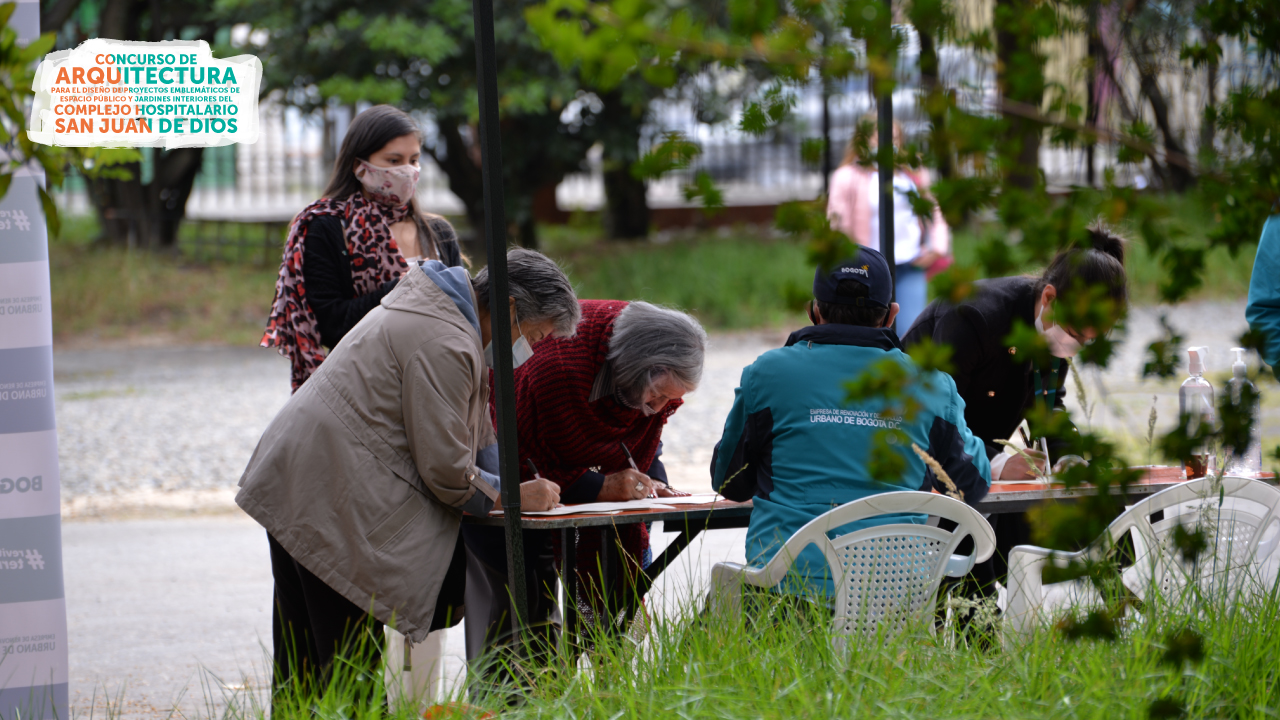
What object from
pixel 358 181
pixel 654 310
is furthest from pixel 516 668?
pixel 358 181

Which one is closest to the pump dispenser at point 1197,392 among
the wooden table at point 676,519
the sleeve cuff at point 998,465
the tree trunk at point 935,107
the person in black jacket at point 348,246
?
the wooden table at point 676,519

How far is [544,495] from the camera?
10.9 ft

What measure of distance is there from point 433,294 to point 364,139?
1.16 meters

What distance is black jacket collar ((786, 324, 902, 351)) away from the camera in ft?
10.2

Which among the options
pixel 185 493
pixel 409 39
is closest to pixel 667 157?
pixel 185 493

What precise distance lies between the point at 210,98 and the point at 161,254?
12.8 m

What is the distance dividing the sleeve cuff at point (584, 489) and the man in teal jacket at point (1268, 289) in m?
2.01

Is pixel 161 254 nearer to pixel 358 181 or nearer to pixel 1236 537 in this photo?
pixel 358 181

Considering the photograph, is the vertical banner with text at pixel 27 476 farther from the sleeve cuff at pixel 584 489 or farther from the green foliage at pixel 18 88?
the green foliage at pixel 18 88

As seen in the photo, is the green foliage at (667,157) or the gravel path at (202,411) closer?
the green foliage at (667,157)

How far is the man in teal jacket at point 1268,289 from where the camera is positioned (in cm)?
376

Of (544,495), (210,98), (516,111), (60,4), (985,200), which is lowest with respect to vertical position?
(544,495)

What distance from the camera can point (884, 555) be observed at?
117 inches

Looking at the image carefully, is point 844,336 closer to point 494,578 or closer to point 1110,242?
point 1110,242
